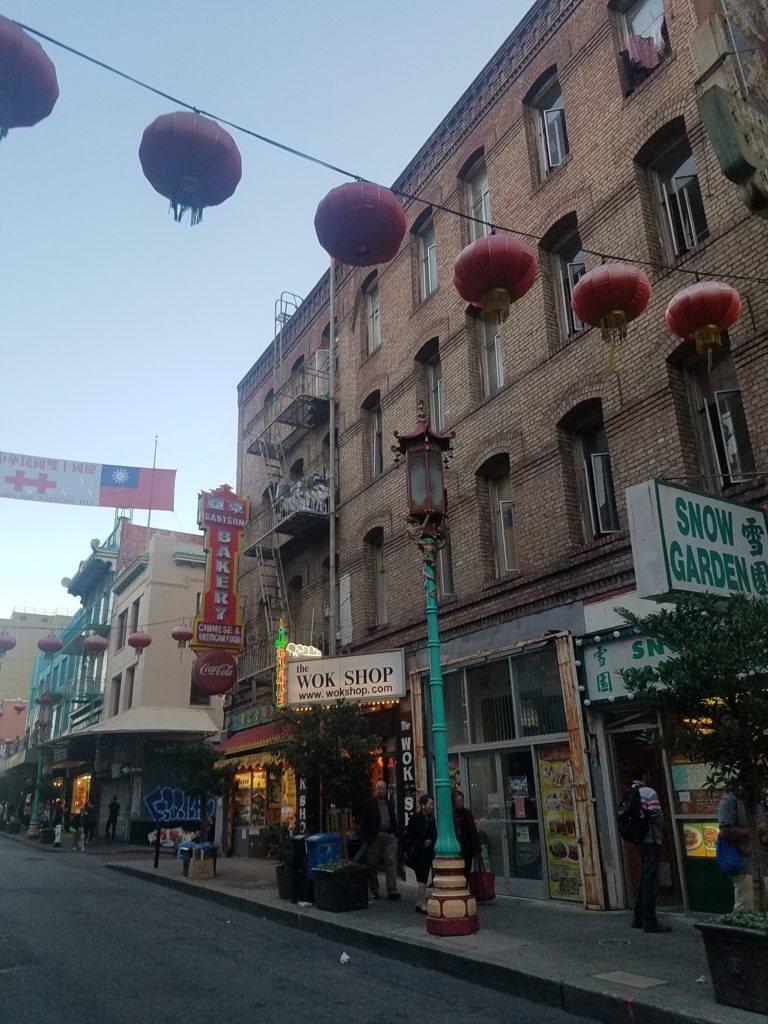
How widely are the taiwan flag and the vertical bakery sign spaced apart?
1570 mm

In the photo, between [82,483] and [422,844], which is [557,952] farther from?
[82,483]

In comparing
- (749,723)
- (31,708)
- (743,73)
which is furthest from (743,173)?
(31,708)

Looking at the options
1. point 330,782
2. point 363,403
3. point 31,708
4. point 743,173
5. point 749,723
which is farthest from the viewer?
point 31,708

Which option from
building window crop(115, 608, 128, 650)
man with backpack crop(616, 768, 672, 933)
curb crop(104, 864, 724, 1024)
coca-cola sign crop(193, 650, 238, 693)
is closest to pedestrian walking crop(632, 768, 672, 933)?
man with backpack crop(616, 768, 672, 933)

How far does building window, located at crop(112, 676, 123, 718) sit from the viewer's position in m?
37.2

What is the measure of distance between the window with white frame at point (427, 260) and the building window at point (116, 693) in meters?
26.5

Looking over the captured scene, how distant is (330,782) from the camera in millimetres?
12992

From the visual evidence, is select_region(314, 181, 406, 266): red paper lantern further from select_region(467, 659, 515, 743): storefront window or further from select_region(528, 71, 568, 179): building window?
select_region(528, 71, 568, 179): building window

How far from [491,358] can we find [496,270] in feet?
22.1

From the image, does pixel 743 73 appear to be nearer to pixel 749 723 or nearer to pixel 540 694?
pixel 749 723

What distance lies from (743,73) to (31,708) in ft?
228

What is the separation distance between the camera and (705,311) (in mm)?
9078

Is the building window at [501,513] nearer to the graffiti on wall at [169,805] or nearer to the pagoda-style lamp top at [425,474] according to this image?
the pagoda-style lamp top at [425,474]

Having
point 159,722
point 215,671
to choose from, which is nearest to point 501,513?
point 215,671
